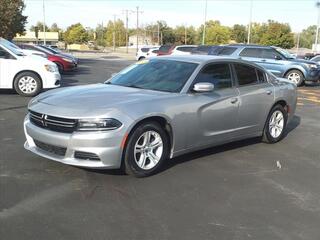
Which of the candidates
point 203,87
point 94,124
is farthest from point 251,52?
point 94,124

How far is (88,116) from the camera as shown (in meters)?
5.36

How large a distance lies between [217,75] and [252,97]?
2.59 feet

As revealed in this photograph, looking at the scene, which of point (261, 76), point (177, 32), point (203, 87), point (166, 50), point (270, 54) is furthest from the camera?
point (177, 32)

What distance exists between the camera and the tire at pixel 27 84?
13539 millimetres

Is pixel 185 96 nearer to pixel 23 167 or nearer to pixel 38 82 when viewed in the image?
pixel 23 167

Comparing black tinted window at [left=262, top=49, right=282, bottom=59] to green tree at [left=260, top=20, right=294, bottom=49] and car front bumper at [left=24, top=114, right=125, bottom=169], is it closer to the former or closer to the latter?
car front bumper at [left=24, top=114, right=125, bottom=169]

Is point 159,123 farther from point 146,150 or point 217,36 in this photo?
point 217,36

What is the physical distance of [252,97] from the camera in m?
7.45

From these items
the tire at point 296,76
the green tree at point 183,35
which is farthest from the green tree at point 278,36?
the tire at point 296,76

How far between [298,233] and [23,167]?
3.43 m

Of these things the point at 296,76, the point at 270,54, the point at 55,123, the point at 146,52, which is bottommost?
the point at 296,76

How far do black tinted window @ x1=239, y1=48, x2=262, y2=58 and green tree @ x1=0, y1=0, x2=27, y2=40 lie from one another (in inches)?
803

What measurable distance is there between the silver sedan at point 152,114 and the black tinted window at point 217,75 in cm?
1

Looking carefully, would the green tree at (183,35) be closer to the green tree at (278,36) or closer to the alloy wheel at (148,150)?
the green tree at (278,36)
